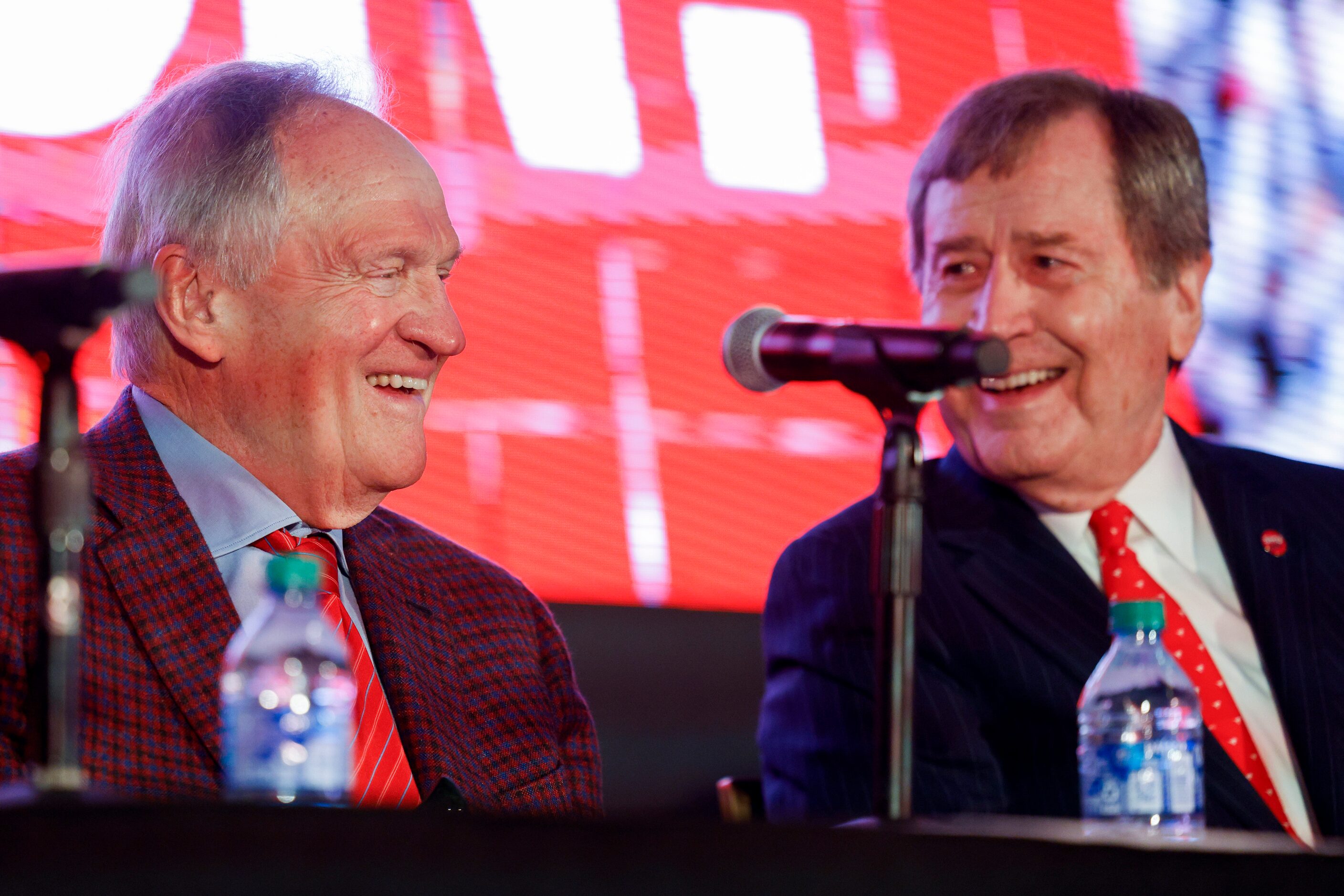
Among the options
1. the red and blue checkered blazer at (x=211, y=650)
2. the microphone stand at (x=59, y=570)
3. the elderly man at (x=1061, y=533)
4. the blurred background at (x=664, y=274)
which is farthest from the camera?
the blurred background at (x=664, y=274)

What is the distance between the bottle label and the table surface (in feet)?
2.40

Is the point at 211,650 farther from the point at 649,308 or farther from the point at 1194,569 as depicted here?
the point at 649,308

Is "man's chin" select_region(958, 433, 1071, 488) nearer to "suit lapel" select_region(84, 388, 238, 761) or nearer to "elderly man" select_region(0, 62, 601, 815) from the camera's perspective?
"elderly man" select_region(0, 62, 601, 815)

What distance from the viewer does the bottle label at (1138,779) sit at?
1.84 m

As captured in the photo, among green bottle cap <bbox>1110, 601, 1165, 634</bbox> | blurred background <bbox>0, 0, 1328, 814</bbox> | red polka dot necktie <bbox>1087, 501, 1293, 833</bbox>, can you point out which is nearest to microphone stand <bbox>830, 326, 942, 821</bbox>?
green bottle cap <bbox>1110, 601, 1165, 634</bbox>

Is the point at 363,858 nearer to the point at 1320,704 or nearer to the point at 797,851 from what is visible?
the point at 797,851

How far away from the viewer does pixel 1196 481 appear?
255 centimetres

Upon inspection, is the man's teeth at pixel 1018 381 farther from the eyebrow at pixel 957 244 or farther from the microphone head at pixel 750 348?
the microphone head at pixel 750 348

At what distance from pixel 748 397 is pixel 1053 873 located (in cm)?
251

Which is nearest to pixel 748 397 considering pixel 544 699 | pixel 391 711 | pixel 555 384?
pixel 555 384

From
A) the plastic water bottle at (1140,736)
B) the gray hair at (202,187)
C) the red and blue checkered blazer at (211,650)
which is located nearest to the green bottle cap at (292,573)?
the red and blue checkered blazer at (211,650)

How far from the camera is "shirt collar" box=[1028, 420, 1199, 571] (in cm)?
244

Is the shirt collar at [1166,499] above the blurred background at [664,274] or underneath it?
underneath

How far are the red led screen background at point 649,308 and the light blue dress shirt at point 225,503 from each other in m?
1.28
